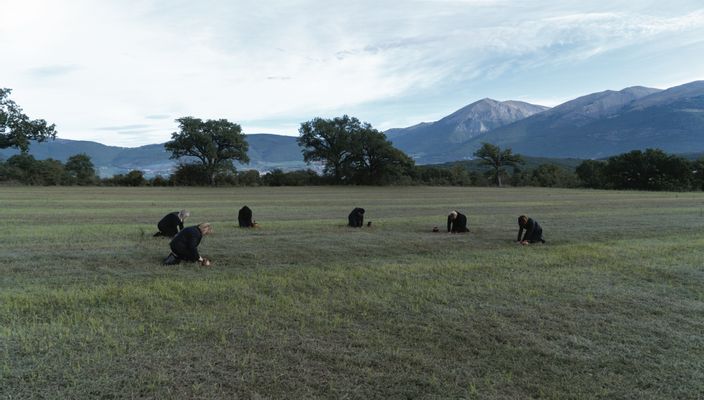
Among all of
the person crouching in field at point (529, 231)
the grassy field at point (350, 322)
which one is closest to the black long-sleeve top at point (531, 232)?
the person crouching in field at point (529, 231)

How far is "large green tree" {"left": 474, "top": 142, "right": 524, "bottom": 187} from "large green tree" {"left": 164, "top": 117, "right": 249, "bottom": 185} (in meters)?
43.7

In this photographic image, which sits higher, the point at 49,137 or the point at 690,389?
the point at 49,137

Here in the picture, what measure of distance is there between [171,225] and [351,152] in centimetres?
6176

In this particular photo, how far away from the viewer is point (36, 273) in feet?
31.8

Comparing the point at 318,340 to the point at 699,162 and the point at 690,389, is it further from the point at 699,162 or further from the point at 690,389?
the point at 699,162

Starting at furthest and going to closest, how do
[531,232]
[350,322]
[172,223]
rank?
[531,232] → [172,223] → [350,322]

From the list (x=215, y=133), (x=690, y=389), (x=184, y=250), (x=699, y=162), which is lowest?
(x=690, y=389)

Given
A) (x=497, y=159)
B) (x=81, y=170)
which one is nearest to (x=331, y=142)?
(x=497, y=159)

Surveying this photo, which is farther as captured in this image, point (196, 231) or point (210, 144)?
point (210, 144)

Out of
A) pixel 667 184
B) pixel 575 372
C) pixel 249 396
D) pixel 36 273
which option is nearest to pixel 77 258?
pixel 36 273

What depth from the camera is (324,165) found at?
255 feet

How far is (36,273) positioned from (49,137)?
64.4 meters

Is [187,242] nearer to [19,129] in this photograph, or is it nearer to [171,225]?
[171,225]

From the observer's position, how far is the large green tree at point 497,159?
273ft
